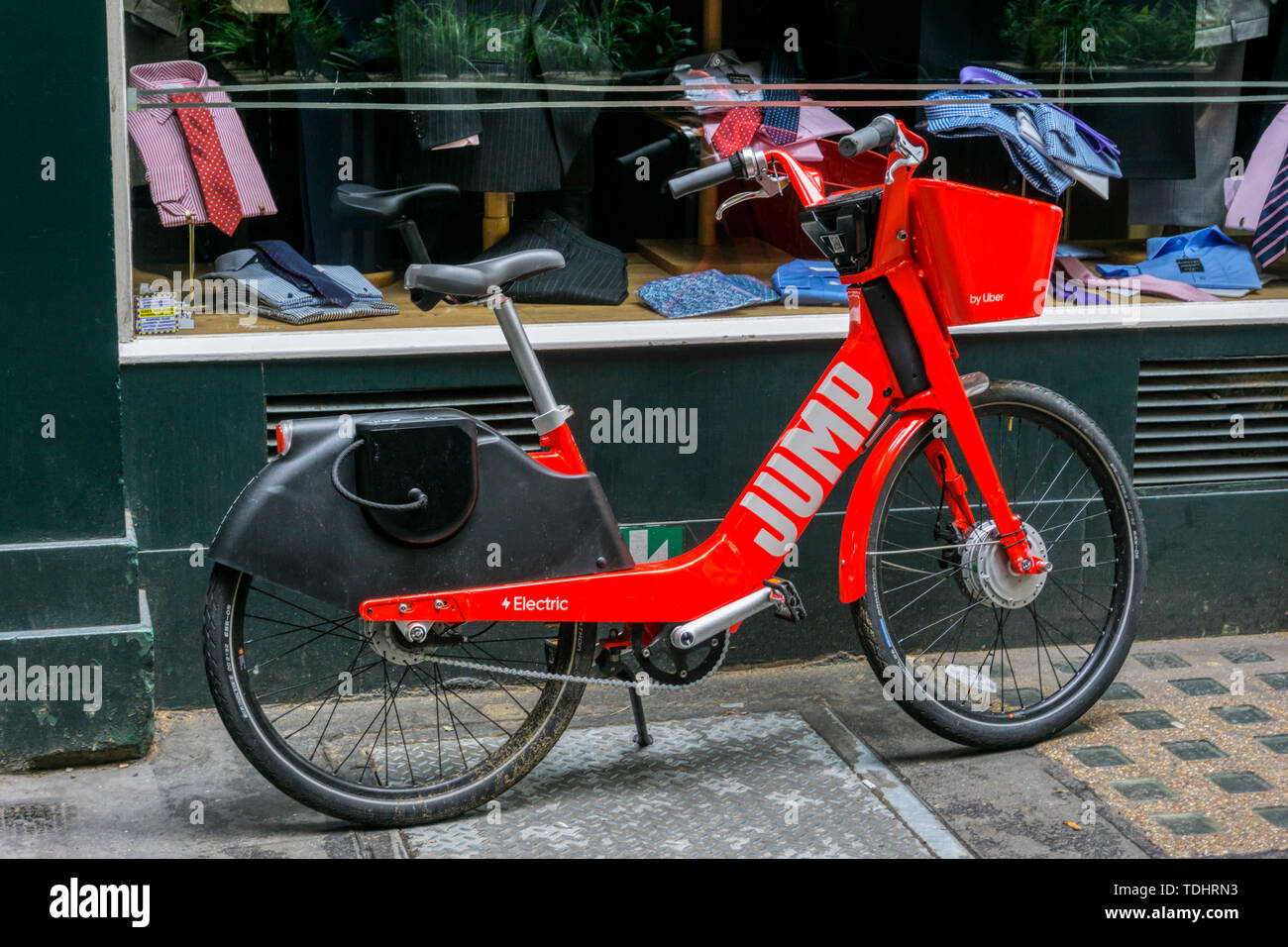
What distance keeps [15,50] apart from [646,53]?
72.7 inches

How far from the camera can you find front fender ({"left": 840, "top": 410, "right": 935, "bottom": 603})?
12.5 feet

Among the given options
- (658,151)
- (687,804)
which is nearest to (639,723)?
(687,804)

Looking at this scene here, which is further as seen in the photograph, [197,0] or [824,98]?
[824,98]

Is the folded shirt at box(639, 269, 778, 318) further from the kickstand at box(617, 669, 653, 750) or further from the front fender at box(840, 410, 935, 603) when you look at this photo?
the kickstand at box(617, 669, 653, 750)

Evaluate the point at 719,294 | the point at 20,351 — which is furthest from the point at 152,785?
the point at 719,294

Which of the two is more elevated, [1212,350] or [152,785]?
[1212,350]

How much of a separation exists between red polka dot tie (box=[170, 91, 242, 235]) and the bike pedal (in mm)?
1969

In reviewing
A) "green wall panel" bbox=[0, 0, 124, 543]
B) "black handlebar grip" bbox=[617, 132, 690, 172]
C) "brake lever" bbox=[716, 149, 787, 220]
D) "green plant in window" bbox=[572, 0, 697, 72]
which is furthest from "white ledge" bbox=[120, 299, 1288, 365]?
"green plant in window" bbox=[572, 0, 697, 72]

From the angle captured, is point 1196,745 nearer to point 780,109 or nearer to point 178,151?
point 780,109

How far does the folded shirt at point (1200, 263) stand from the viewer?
4941 millimetres

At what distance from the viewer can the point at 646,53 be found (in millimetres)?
4574

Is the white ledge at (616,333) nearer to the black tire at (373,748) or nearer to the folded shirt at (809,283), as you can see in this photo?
the folded shirt at (809,283)

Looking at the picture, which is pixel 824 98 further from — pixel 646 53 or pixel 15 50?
pixel 15 50
